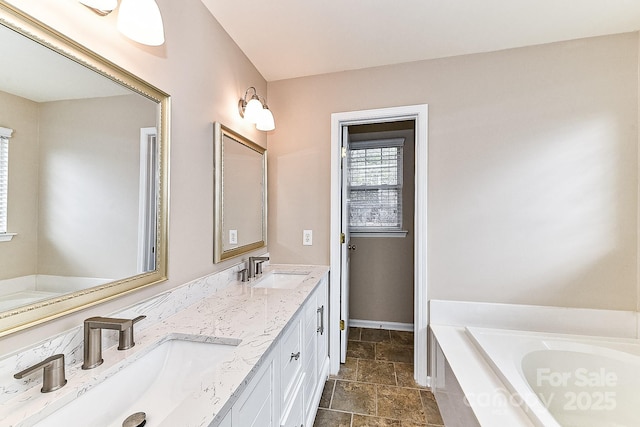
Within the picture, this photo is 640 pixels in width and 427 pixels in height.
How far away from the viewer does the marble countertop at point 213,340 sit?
592mm

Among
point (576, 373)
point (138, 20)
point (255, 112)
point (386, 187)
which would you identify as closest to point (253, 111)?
point (255, 112)

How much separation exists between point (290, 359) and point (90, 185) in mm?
1036

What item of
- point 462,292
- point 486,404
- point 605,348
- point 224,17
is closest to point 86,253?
point 224,17

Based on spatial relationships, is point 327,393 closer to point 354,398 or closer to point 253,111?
point 354,398

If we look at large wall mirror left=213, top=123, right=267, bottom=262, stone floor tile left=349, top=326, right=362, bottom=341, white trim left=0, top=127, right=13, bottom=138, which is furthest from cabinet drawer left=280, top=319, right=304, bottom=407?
stone floor tile left=349, top=326, right=362, bottom=341

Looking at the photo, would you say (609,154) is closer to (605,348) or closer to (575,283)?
(575,283)

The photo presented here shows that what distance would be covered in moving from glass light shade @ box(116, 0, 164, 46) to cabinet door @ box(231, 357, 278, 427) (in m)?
1.25

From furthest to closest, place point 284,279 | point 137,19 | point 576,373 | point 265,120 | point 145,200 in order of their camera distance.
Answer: point 284,279, point 265,120, point 576,373, point 145,200, point 137,19

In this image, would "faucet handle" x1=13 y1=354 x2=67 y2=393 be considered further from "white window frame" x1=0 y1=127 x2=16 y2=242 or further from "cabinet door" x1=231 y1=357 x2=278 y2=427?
"cabinet door" x1=231 y1=357 x2=278 y2=427

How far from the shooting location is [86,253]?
2.76 ft

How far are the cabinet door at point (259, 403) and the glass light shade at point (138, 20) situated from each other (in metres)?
1.25

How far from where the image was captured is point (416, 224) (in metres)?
1.99

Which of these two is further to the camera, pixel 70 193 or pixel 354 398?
pixel 354 398

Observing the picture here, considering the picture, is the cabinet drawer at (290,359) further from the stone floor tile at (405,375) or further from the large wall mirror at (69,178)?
the stone floor tile at (405,375)
